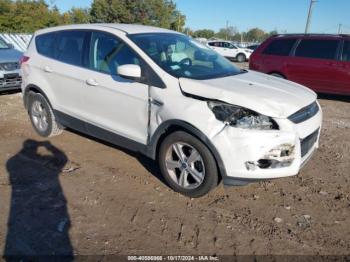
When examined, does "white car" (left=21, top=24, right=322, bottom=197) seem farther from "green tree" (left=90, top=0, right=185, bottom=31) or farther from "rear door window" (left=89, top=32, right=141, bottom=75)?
"green tree" (left=90, top=0, right=185, bottom=31)

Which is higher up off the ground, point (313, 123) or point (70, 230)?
point (313, 123)

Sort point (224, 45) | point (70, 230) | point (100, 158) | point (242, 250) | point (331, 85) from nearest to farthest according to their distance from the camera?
point (242, 250) < point (70, 230) < point (100, 158) < point (331, 85) < point (224, 45)

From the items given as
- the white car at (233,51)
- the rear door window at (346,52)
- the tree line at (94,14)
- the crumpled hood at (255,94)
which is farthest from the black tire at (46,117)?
the tree line at (94,14)

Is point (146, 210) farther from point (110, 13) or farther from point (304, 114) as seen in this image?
point (110, 13)

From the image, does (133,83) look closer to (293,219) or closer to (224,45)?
(293,219)

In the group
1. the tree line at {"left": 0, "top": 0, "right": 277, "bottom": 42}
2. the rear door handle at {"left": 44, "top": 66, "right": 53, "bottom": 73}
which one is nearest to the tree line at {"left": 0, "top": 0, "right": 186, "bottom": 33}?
the tree line at {"left": 0, "top": 0, "right": 277, "bottom": 42}

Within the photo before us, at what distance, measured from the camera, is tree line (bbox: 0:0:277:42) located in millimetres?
32750

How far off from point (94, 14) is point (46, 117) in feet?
157

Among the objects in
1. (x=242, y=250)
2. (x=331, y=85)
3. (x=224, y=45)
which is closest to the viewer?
(x=242, y=250)

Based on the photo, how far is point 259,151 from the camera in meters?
3.32

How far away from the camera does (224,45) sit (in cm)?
2756

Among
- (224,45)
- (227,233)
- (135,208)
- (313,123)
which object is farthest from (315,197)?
(224,45)

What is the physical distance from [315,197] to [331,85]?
572cm

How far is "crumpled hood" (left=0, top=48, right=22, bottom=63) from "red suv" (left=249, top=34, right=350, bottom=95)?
6.36m
